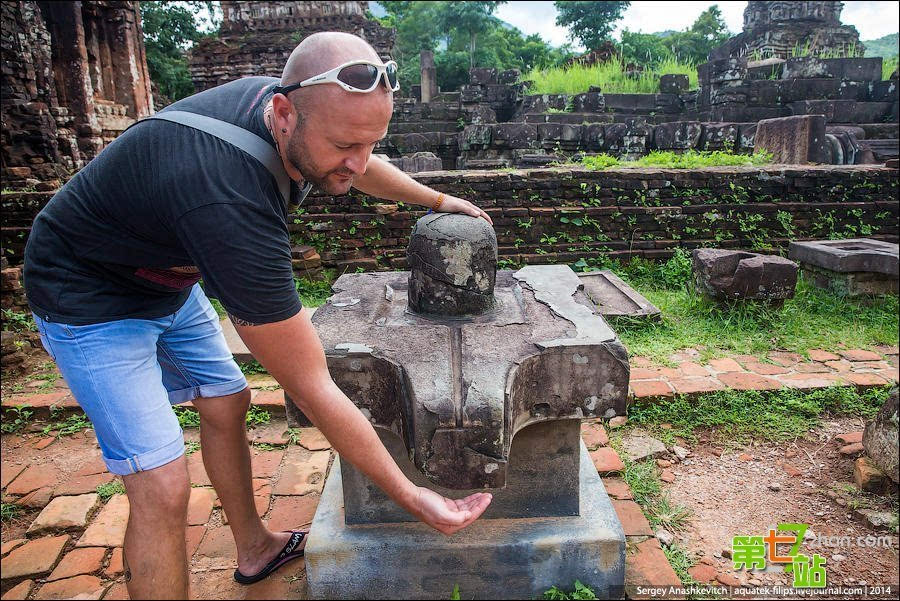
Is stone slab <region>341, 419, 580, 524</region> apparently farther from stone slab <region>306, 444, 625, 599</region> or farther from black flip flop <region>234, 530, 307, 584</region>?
black flip flop <region>234, 530, 307, 584</region>

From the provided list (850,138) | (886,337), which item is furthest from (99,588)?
(850,138)


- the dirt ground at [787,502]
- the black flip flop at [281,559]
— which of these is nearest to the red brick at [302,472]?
the black flip flop at [281,559]

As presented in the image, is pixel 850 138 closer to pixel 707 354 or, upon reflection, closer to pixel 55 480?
pixel 707 354

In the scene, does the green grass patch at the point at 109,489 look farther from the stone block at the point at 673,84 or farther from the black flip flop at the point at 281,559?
the stone block at the point at 673,84

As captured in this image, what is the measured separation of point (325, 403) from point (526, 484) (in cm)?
92

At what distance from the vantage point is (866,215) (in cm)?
548

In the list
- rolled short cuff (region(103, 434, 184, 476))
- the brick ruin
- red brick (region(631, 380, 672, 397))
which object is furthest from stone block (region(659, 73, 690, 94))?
rolled short cuff (region(103, 434, 184, 476))

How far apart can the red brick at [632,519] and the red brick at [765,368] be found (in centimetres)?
165

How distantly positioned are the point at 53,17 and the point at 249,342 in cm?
1088

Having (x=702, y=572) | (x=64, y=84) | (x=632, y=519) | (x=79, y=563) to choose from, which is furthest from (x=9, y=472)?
(x=64, y=84)

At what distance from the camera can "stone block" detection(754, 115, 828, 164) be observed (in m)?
6.98

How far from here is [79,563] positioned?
212cm

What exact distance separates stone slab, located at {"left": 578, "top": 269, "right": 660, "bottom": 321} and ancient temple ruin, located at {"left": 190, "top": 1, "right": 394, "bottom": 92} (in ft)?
43.9

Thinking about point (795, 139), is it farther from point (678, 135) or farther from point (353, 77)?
point (353, 77)
